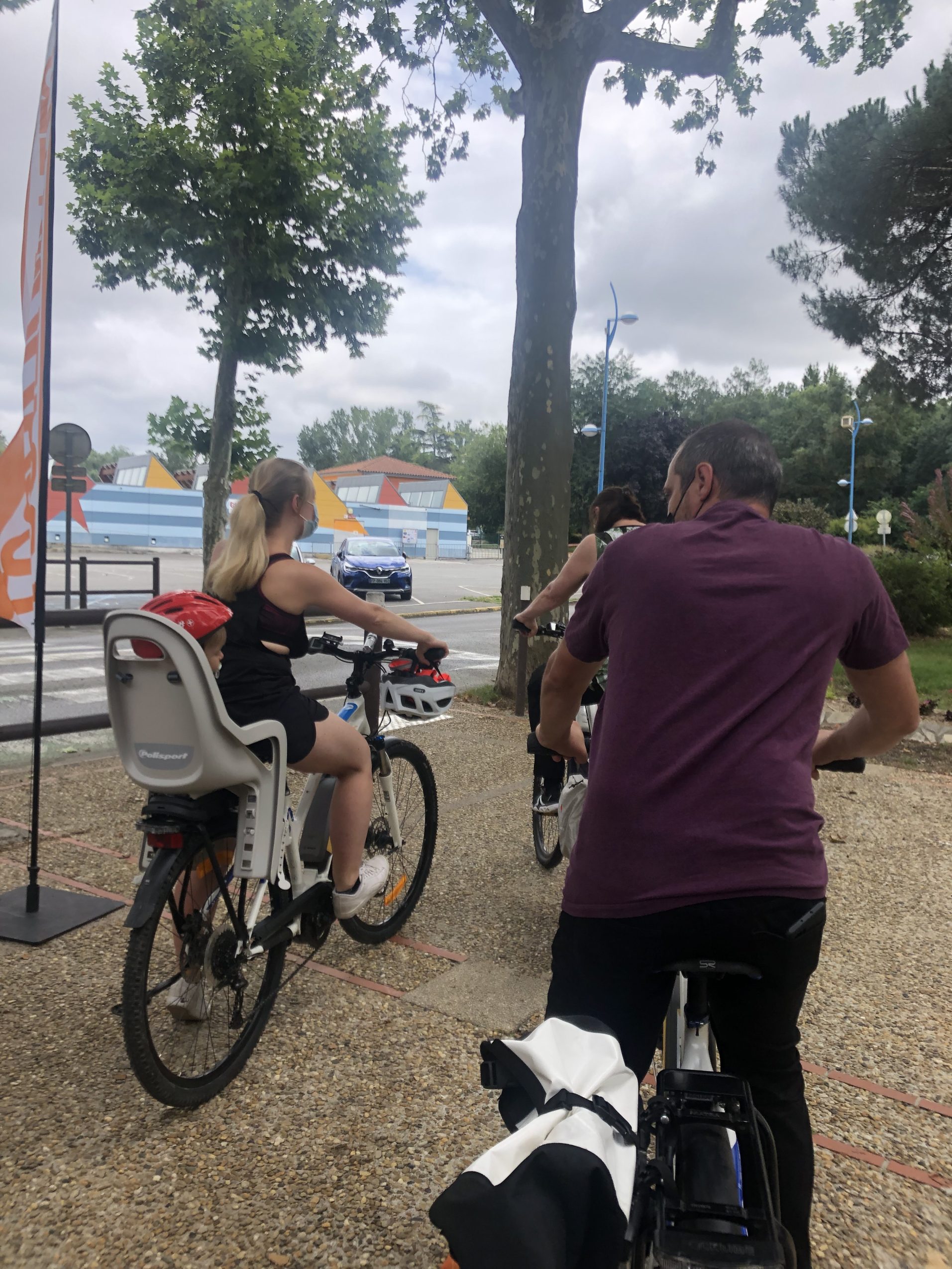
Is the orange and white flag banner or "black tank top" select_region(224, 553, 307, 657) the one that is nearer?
"black tank top" select_region(224, 553, 307, 657)

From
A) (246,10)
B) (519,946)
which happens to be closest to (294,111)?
(246,10)

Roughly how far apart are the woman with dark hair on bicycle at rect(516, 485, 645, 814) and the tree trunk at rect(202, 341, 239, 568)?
44.8 ft

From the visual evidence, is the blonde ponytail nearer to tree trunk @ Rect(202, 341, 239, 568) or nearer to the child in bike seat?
the child in bike seat

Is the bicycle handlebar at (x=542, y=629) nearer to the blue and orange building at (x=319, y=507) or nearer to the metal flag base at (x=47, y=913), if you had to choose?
the metal flag base at (x=47, y=913)

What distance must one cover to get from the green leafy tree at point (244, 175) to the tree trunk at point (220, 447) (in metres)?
0.17

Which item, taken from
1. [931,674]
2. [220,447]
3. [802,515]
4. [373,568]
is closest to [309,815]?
[931,674]

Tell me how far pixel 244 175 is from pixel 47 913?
14.4 m

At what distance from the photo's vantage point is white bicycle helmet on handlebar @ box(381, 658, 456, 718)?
3.54 meters

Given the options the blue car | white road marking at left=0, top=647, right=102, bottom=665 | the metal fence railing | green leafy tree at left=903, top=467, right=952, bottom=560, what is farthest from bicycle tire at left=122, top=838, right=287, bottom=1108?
the blue car

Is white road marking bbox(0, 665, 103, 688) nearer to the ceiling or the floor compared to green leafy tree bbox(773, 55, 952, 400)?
nearer to the floor

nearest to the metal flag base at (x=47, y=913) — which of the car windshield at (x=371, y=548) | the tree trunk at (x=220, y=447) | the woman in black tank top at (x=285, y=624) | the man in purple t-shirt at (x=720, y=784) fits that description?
the woman in black tank top at (x=285, y=624)

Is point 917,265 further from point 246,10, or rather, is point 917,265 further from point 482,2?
point 246,10

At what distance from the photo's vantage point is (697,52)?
1023cm

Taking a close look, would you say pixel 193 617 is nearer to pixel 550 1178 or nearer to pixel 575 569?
pixel 550 1178
